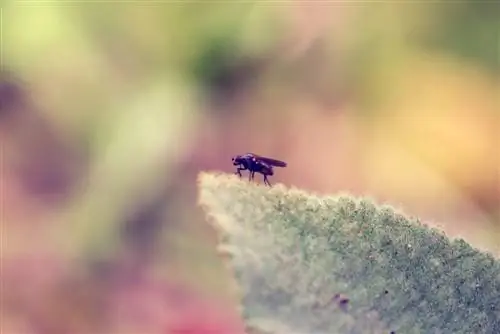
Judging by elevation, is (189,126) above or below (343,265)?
above

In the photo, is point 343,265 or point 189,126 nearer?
point 343,265

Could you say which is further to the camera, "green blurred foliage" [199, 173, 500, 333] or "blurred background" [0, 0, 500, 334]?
"blurred background" [0, 0, 500, 334]

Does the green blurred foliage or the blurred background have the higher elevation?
the blurred background

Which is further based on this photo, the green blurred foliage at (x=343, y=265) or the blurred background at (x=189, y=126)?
the blurred background at (x=189, y=126)

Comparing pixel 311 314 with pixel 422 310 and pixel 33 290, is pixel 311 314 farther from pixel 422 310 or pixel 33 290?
pixel 33 290

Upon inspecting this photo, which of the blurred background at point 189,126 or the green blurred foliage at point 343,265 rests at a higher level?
the blurred background at point 189,126
